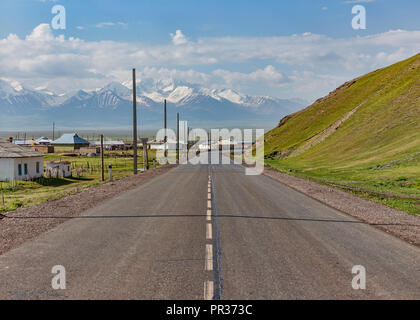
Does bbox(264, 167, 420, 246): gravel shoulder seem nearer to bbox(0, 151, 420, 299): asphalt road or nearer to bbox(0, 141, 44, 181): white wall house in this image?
bbox(0, 151, 420, 299): asphalt road

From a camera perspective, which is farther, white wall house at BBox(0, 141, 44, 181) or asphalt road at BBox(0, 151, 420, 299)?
white wall house at BBox(0, 141, 44, 181)

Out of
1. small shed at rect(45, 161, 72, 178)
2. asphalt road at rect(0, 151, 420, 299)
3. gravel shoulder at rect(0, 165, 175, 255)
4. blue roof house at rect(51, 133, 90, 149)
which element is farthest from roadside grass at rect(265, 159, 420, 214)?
blue roof house at rect(51, 133, 90, 149)

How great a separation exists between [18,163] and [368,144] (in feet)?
117

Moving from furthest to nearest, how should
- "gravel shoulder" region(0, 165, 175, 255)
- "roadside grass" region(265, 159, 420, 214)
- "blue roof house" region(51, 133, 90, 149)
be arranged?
Answer: 1. "blue roof house" region(51, 133, 90, 149)
2. "roadside grass" region(265, 159, 420, 214)
3. "gravel shoulder" region(0, 165, 175, 255)

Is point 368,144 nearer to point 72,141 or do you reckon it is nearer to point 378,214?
point 378,214

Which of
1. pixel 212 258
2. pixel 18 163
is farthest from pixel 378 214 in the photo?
pixel 18 163

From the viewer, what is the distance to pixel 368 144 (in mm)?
43188

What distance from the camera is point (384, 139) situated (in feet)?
138

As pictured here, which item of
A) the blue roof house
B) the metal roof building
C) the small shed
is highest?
the blue roof house

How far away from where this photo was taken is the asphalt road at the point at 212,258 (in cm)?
593

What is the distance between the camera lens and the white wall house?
135 feet

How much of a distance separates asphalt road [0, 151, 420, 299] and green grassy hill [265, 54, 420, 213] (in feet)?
20.2

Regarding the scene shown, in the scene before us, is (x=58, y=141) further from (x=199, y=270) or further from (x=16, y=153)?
(x=199, y=270)
